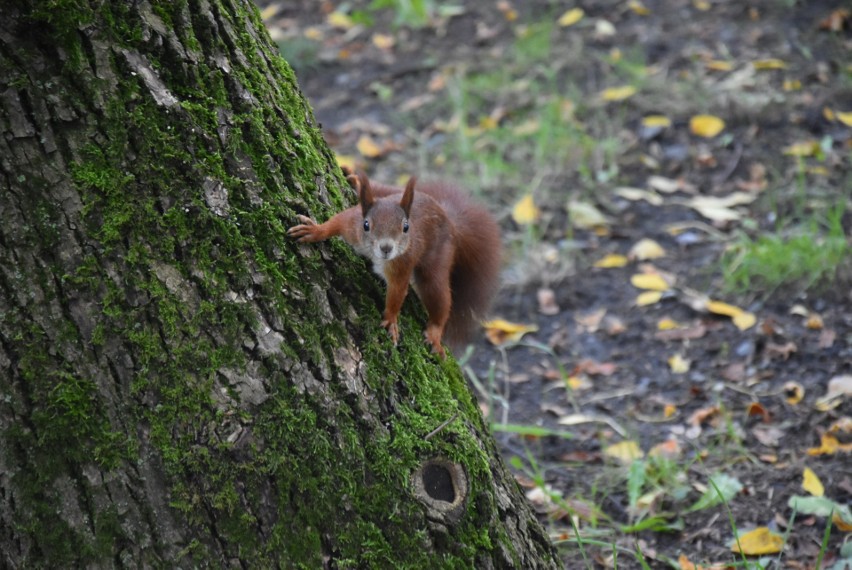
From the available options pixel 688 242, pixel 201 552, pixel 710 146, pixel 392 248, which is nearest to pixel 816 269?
pixel 688 242

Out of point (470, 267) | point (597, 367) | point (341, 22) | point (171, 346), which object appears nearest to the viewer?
point (171, 346)

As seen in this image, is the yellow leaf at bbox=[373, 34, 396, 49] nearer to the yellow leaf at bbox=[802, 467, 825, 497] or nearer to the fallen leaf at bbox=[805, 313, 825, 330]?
the fallen leaf at bbox=[805, 313, 825, 330]

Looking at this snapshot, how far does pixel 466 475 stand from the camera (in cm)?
167

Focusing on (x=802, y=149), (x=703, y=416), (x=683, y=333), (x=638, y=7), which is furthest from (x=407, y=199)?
(x=638, y=7)

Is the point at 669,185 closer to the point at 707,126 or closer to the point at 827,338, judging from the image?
the point at 707,126

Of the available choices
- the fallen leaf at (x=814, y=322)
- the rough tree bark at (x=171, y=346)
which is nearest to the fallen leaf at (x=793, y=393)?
the fallen leaf at (x=814, y=322)

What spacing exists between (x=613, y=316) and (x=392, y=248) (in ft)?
6.66

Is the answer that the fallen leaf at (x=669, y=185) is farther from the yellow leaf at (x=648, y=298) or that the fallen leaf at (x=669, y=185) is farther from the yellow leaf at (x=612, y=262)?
the yellow leaf at (x=648, y=298)

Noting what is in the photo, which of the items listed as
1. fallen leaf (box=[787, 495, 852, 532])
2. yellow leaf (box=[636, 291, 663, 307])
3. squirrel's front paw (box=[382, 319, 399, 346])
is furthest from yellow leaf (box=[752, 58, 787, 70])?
squirrel's front paw (box=[382, 319, 399, 346])

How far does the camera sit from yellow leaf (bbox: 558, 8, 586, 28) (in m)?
5.72

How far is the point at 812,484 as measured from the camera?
2500mm

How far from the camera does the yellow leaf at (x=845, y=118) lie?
4.35 meters

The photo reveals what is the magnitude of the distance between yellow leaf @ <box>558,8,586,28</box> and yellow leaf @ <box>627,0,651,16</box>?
12.0 inches

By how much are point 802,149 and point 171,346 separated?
3.60 metres
